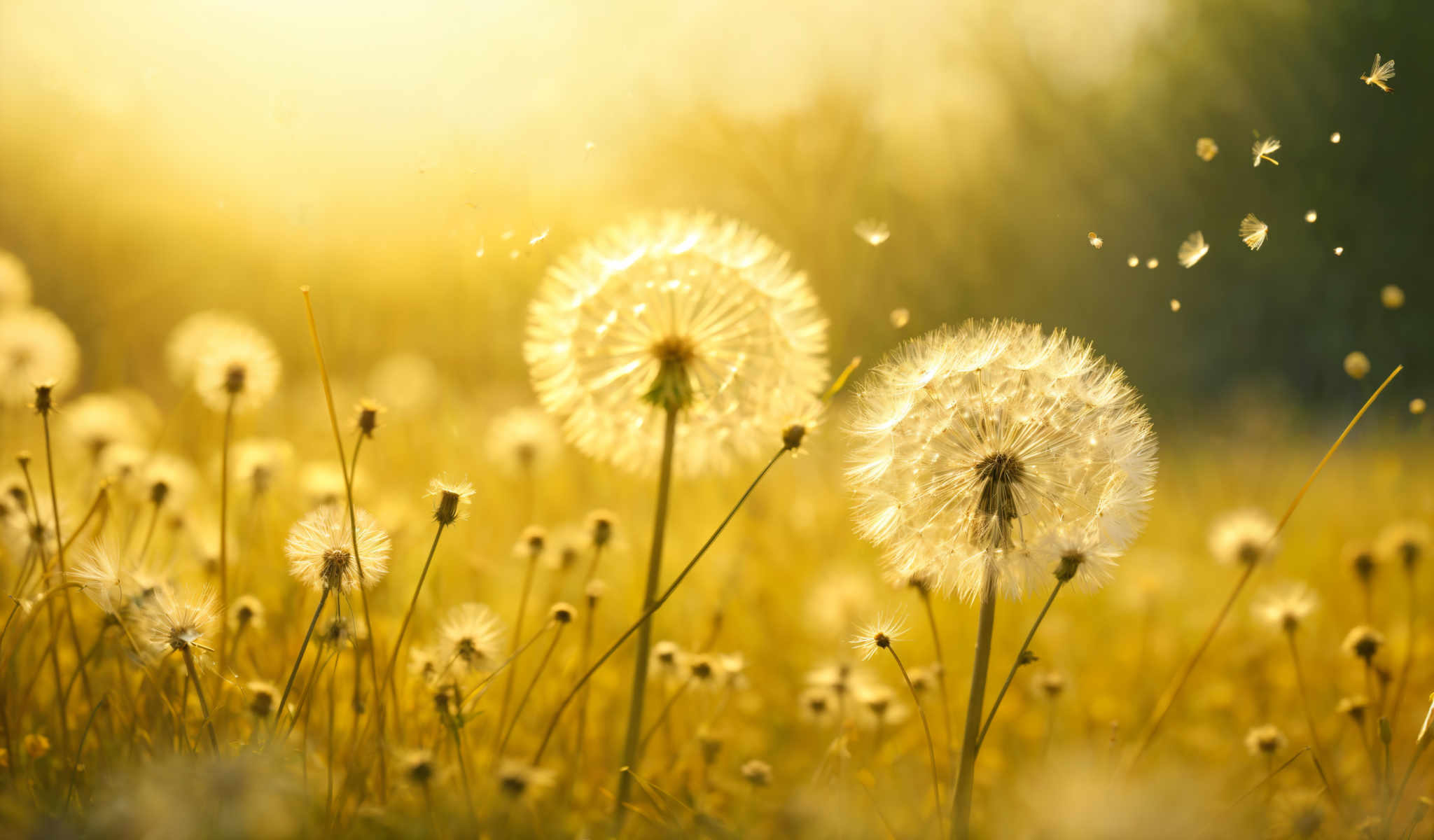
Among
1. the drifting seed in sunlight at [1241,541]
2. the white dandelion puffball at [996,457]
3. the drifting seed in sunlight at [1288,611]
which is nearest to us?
the white dandelion puffball at [996,457]

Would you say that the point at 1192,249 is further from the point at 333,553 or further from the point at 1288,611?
the point at 333,553

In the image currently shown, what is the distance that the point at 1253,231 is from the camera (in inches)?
56.8

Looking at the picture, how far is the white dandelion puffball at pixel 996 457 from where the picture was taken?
5.08 feet

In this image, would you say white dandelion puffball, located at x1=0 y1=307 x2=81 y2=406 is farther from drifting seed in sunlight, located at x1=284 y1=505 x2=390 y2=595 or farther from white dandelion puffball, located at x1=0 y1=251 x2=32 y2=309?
drifting seed in sunlight, located at x1=284 y1=505 x2=390 y2=595

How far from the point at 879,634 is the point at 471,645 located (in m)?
0.81

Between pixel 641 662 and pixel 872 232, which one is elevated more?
pixel 872 232

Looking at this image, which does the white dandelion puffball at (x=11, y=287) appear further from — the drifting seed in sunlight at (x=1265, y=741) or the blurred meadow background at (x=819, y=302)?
the drifting seed in sunlight at (x=1265, y=741)

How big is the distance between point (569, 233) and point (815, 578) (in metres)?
1.51

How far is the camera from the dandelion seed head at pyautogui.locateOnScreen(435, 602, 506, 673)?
1.75 m

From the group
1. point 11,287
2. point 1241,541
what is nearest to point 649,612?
point 1241,541

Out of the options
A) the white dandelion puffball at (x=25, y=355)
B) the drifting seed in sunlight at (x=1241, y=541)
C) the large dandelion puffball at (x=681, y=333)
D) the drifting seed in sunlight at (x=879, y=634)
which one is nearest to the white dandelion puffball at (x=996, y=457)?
the drifting seed in sunlight at (x=879, y=634)

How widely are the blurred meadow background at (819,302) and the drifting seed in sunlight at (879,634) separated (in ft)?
1.03

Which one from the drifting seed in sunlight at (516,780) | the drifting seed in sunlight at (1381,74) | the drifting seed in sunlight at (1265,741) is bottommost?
the drifting seed in sunlight at (516,780)

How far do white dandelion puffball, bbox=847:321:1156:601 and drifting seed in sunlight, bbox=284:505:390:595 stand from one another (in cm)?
82
